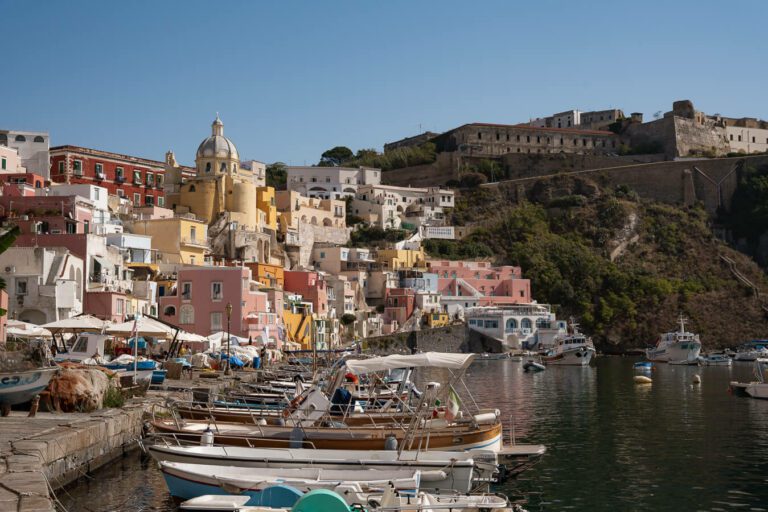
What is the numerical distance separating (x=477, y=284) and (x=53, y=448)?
77.0 metres

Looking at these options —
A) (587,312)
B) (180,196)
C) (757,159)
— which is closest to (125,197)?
(180,196)

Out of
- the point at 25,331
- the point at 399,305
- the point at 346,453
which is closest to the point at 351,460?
the point at 346,453

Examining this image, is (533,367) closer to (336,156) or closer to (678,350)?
(678,350)

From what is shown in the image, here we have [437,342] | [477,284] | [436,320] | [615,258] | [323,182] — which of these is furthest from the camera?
[615,258]

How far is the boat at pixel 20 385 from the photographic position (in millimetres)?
19641

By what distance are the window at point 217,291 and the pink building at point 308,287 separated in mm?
15961

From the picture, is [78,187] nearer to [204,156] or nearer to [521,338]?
[204,156]

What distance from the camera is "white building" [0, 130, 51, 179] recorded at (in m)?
68.5

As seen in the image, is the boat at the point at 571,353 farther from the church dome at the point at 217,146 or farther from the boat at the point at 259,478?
the boat at the point at 259,478

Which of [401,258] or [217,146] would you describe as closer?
[217,146]

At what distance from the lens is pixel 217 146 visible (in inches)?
3041

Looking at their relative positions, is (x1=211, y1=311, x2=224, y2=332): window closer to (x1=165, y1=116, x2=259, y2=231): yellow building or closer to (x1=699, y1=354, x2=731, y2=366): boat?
(x1=165, y1=116, x2=259, y2=231): yellow building

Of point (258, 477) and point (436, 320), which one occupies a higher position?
point (436, 320)

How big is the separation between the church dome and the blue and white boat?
2293 inches
